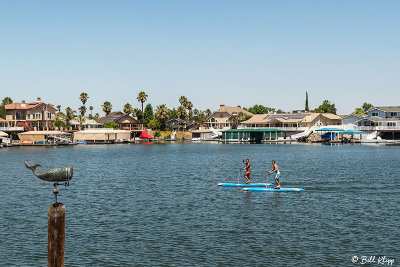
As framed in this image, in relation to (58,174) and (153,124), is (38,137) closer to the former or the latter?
(153,124)

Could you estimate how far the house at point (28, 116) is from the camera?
5640 inches

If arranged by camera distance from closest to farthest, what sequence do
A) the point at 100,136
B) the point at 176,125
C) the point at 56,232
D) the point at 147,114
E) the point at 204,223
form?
the point at 56,232 < the point at 204,223 < the point at 100,136 < the point at 147,114 < the point at 176,125

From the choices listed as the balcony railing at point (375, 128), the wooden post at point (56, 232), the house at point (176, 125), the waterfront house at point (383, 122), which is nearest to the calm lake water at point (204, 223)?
the wooden post at point (56, 232)

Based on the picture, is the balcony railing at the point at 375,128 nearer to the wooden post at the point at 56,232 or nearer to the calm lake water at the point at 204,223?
the calm lake water at the point at 204,223

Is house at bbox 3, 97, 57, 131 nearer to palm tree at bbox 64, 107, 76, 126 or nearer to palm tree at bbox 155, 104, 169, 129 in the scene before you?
palm tree at bbox 64, 107, 76, 126

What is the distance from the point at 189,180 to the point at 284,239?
27.0 metres

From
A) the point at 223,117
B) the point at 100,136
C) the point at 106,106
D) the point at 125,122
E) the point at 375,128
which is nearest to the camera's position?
the point at 375,128

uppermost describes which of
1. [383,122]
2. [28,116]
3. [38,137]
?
[28,116]

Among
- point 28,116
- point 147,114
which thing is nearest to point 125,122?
point 147,114

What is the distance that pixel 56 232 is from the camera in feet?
43.2

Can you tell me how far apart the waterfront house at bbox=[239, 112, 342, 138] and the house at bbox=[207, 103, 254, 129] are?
1059 centimetres

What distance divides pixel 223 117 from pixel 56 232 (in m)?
163

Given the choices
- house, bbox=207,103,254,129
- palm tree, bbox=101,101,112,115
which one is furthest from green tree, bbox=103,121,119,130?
house, bbox=207,103,254,129

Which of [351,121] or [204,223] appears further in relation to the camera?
[351,121]
